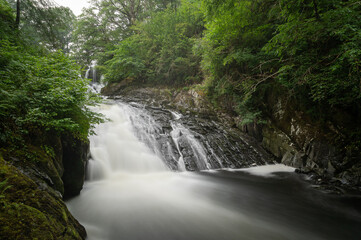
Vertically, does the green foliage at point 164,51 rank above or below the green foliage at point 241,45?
above

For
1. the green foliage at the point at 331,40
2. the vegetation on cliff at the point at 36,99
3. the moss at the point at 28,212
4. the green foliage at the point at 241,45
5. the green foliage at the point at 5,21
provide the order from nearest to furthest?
the moss at the point at 28,212 → the vegetation on cliff at the point at 36,99 → the green foliage at the point at 331,40 → the green foliage at the point at 5,21 → the green foliage at the point at 241,45

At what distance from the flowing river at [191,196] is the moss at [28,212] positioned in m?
1.11

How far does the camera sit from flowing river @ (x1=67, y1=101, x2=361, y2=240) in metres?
3.09

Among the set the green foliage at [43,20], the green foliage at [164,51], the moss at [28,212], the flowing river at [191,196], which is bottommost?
the flowing river at [191,196]

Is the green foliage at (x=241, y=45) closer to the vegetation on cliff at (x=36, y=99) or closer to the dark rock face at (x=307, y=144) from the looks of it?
the dark rock face at (x=307, y=144)

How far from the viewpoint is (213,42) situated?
814 cm

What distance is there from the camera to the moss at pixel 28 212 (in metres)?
1.37

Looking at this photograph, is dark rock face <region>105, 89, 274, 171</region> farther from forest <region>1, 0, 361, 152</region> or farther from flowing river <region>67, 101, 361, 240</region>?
forest <region>1, 0, 361, 152</region>

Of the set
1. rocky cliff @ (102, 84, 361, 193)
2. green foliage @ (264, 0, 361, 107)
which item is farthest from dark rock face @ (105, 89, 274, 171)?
green foliage @ (264, 0, 361, 107)

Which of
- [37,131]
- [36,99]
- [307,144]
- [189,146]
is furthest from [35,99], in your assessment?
[307,144]

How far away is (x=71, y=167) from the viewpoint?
3.80m

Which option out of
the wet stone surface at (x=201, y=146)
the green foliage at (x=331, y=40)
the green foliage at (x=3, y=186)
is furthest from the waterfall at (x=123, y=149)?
the green foliage at (x=331, y=40)

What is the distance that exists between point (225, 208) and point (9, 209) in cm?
373

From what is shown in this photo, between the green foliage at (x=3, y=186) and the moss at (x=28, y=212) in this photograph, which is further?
the green foliage at (x=3, y=186)
